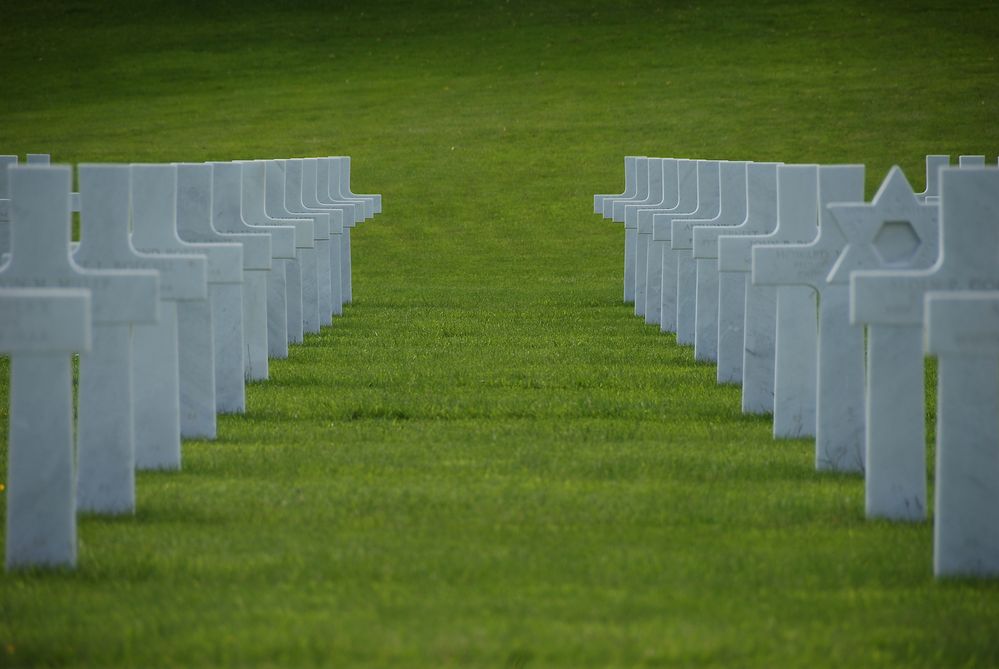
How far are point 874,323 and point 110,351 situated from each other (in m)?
2.71

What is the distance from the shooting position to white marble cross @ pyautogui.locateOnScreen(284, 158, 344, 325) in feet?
52.8

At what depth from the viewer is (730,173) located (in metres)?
12.9

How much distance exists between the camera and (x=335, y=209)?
58.0 feet

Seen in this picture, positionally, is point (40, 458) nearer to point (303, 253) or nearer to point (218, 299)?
point (218, 299)

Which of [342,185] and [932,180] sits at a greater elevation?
[342,185]

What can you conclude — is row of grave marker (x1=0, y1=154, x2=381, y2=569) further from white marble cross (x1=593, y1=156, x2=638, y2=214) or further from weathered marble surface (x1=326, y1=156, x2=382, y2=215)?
white marble cross (x1=593, y1=156, x2=638, y2=214)

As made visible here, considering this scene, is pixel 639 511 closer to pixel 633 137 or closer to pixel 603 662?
pixel 603 662

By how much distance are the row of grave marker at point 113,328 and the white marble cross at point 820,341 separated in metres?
2.56

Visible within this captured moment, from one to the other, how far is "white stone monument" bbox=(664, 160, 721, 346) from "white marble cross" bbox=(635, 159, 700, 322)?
0.21 meters

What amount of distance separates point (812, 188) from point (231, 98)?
44657 millimetres

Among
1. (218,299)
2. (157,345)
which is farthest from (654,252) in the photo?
(157,345)

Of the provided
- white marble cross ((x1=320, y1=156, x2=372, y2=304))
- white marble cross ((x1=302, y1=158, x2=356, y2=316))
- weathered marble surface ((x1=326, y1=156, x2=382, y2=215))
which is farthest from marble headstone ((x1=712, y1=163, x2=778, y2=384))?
weathered marble surface ((x1=326, y1=156, x2=382, y2=215))

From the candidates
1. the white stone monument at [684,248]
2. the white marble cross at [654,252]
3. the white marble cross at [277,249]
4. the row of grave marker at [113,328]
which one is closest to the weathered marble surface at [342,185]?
the white marble cross at [654,252]

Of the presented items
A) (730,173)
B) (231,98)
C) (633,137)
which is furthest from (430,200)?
A: (730,173)
